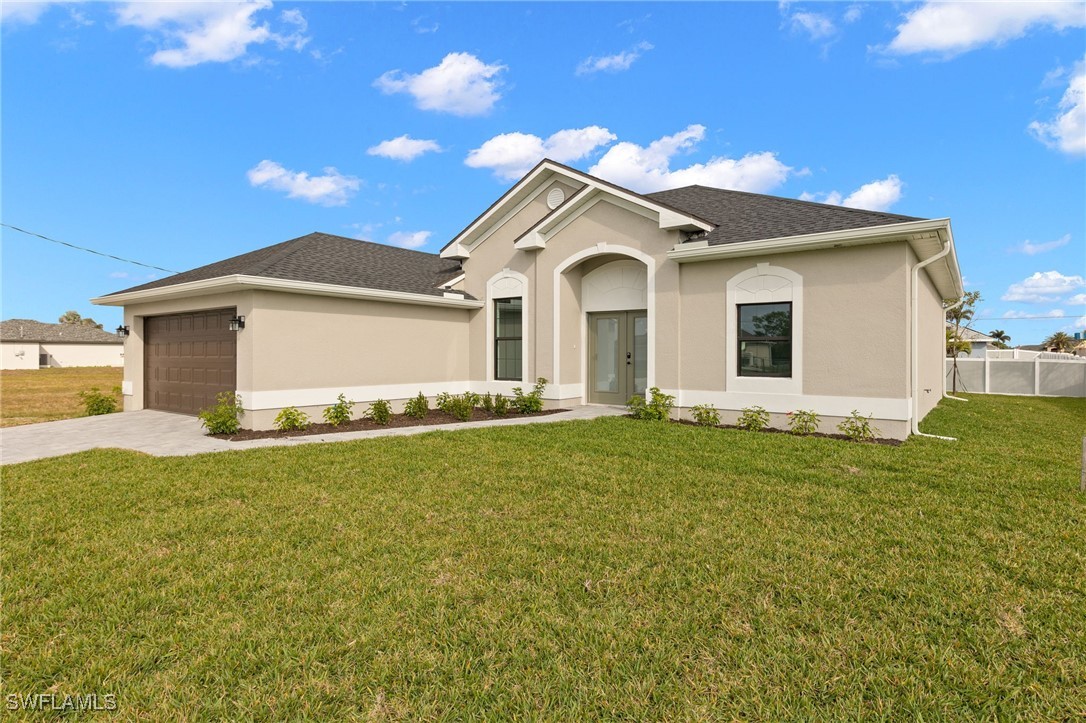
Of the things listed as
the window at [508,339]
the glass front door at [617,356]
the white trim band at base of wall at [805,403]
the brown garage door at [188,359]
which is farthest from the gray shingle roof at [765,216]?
the brown garage door at [188,359]

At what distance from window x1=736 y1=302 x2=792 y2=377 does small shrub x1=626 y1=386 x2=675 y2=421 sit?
1.58 m

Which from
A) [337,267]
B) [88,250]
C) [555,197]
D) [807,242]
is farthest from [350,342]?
[88,250]

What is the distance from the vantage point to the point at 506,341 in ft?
45.2

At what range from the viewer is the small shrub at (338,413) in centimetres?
1093

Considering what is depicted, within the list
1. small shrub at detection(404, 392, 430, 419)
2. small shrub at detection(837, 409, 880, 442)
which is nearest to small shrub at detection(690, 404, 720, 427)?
small shrub at detection(837, 409, 880, 442)

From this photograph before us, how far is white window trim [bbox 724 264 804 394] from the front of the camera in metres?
9.73

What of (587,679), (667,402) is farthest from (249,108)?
(587,679)

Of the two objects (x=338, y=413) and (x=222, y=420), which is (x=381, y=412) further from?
(x=222, y=420)

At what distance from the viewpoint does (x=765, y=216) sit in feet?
35.4

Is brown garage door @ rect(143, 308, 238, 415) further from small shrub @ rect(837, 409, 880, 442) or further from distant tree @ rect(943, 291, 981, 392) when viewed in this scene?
distant tree @ rect(943, 291, 981, 392)

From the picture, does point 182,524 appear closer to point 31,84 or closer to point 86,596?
point 86,596

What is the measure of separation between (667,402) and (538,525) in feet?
22.5

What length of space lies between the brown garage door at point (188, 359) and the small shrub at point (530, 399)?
609 centimetres
